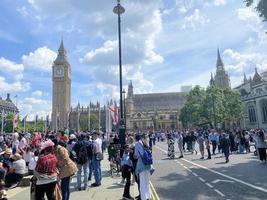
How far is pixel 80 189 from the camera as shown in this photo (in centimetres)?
1034

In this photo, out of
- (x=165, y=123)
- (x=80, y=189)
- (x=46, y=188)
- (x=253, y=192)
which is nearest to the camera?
(x=46, y=188)

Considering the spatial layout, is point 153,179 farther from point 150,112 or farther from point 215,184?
point 150,112

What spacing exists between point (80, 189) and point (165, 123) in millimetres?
122757

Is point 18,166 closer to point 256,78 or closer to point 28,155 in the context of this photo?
point 28,155

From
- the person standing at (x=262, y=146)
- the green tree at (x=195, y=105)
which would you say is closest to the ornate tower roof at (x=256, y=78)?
the green tree at (x=195, y=105)

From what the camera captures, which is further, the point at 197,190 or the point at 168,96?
the point at 168,96

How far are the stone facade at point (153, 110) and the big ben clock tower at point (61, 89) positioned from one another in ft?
102

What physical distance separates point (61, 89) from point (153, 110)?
46621mm

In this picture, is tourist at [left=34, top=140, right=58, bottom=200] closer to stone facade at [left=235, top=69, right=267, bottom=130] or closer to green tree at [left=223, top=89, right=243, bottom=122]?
green tree at [left=223, top=89, right=243, bottom=122]

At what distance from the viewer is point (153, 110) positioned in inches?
5522

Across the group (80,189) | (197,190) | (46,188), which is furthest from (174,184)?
(46,188)

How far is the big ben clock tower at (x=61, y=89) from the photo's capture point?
4774 inches

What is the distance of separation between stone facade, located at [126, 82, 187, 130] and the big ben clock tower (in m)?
30.9

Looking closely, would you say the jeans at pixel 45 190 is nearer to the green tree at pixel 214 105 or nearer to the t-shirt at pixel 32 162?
the t-shirt at pixel 32 162
